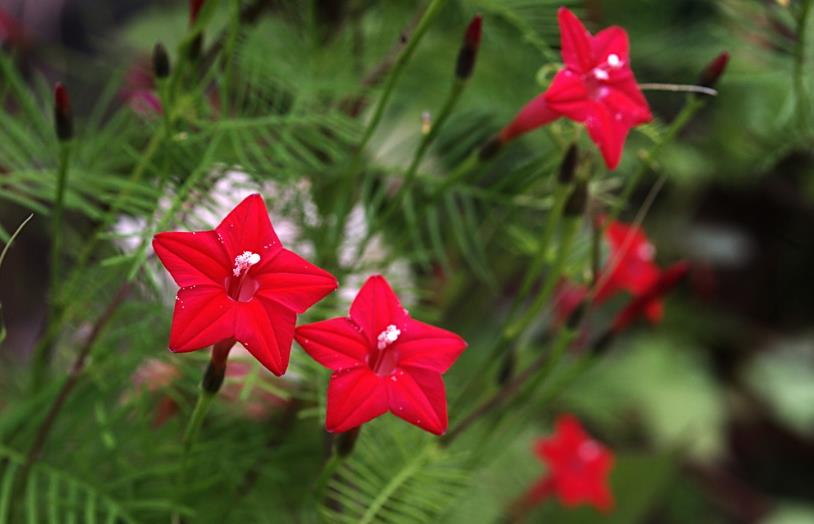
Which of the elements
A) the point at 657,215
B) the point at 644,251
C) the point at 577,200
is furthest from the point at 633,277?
the point at 657,215

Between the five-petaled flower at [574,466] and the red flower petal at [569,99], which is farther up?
the red flower petal at [569,99]

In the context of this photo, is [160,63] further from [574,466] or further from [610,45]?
[574,466]

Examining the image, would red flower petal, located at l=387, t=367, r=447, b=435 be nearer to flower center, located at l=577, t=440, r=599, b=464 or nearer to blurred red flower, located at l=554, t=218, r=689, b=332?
blurred red flower, located at l=554, t=218, r=689, b=332

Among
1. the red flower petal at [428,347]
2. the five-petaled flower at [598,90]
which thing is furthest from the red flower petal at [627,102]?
the red flower petal at [428,347]

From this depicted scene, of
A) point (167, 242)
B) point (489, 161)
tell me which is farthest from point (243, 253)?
point (489, 161)

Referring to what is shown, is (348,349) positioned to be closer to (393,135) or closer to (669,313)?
(393,135)

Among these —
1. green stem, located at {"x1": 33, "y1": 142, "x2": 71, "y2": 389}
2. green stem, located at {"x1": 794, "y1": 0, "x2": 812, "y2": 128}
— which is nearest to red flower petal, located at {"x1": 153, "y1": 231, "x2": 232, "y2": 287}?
green stem, located at {"x1": 33, "y1": 142, "x2": 71, "y2": 389}

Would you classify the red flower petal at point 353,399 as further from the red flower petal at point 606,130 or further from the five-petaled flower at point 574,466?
the five-petaled flower at point 574,466
